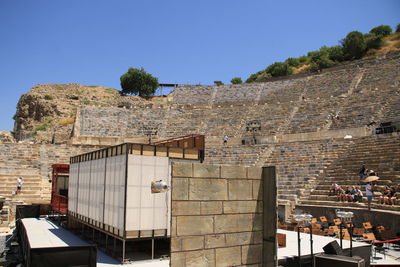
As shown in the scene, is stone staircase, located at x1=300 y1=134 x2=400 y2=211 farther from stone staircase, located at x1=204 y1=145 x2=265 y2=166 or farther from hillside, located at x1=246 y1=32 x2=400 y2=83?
hillside, located at x1=246 y1=32 x2=400 y2=83

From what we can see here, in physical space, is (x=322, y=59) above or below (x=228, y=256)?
above

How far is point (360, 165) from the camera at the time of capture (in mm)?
20344

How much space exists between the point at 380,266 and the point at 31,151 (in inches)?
1084

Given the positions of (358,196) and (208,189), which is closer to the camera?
(208,189)

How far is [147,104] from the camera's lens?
151 feet

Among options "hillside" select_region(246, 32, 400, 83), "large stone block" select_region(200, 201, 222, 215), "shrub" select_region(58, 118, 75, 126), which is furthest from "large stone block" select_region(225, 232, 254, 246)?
"hillside" select_region(246, 32, 400, 83)

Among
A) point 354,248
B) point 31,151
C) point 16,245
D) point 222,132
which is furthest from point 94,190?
point 222,132

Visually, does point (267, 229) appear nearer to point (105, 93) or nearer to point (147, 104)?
point (147, 104)

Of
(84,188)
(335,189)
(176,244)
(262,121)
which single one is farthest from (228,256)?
(262,121)

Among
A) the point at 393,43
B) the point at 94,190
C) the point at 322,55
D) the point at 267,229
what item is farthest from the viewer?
the point at 322,55

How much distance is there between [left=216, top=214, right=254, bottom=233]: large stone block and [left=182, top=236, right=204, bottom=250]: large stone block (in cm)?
40

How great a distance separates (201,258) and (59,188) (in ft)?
58.1

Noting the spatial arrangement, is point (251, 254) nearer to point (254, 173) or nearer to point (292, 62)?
point (254, 173)

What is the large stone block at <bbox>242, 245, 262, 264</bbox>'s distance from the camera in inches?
282
